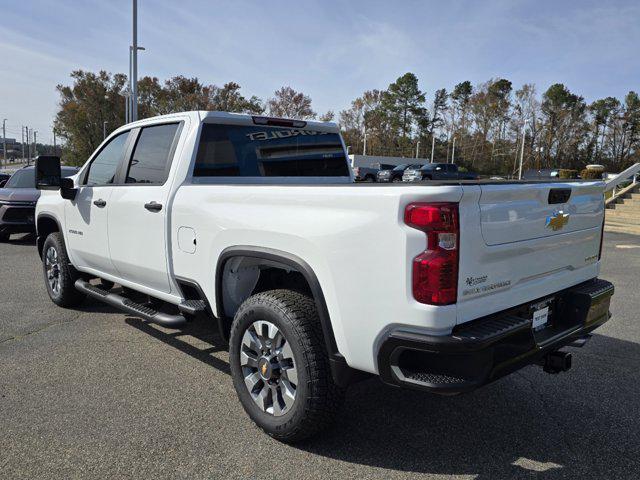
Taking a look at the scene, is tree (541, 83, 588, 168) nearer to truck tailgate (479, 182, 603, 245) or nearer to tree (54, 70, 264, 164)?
tree (54, 70, 264, 164)

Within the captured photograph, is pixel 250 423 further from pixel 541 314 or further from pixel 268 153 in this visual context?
pixel 268 153

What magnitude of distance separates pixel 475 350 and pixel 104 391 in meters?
2.65

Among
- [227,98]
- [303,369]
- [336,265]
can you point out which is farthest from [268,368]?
[227,98]

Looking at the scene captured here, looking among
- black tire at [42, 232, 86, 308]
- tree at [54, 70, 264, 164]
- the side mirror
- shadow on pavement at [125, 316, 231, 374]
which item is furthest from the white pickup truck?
tree at [54, 70, 264, 164]

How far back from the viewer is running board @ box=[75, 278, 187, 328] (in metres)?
3.86

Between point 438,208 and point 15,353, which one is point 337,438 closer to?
point 438,208

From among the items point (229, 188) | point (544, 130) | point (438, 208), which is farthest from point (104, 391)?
point (544, 130)

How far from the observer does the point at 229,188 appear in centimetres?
335

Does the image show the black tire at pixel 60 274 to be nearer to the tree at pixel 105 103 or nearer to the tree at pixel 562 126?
the tree at pixel 105 103

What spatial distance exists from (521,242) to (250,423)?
1.95 meters

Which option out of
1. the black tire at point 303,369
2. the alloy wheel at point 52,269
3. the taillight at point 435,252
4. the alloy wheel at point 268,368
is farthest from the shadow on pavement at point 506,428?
the alloy wheel at point 52,269

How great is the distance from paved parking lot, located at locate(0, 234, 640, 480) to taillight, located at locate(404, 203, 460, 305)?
1.06m

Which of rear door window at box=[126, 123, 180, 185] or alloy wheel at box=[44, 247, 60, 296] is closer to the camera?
rear door window at box=[126, 123, 180, 185]

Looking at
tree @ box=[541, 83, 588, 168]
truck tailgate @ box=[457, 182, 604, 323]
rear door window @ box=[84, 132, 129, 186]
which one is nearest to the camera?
truck tailgate @ box=[457, 182, 604, 323]
